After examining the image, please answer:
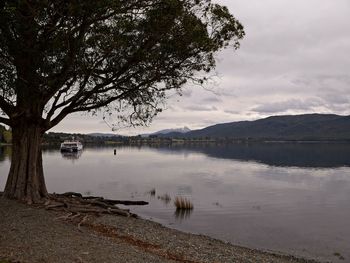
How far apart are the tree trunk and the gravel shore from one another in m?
1.48

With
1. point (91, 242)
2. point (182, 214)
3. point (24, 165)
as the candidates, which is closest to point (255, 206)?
point (182, 214)

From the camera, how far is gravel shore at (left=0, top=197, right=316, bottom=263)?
1370 cm

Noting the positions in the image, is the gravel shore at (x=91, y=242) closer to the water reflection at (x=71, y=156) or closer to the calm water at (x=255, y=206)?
the calm water at (x=255, y=206)

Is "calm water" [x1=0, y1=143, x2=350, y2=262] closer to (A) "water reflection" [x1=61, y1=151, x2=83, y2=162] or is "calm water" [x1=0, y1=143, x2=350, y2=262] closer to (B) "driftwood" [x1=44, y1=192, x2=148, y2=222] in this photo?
(B) "driftwood" [x1=44, y1=192, x2=148, y2=222]

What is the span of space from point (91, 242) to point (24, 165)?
10.3 m

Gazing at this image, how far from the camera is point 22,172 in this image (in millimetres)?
24375

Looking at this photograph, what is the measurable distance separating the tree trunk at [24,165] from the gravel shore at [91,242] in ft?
4.85

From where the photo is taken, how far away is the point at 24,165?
80.2 ft

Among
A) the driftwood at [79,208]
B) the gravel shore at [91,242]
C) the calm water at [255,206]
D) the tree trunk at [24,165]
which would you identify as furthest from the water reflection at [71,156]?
the gravel shore at [91,242]

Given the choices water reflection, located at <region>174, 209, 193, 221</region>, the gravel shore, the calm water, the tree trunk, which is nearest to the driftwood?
the gravel shore

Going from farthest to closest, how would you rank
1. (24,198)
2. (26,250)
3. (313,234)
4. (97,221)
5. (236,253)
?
(313,234) < (24,198) < (97,221) < (236,253) < (26,250)

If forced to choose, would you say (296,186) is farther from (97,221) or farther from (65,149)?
(65,149)

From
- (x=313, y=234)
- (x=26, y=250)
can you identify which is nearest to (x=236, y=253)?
(x=26, y=250)

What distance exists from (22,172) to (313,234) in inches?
748
